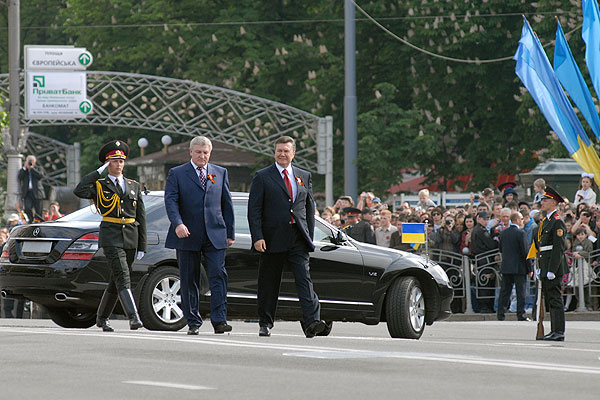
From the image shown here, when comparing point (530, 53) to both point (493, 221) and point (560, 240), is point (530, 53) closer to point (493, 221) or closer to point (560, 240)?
point (493, 221)

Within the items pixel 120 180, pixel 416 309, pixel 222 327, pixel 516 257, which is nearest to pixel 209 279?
pixel 222 327

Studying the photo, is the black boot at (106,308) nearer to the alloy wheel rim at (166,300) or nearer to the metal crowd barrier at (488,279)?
the alloy wheel rim at (166,300)

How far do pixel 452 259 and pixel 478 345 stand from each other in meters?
9.62

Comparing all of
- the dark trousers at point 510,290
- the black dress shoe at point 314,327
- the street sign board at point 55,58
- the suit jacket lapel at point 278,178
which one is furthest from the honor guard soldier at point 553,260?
the street sign board at point 55,58

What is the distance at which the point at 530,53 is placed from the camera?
25719 mm

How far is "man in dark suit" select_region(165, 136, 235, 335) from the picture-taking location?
43.8 feet

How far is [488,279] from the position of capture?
23.0 metres

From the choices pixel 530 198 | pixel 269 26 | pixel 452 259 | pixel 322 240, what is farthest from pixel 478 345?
pixel 269 26

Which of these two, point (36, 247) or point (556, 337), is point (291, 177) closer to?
point (36, 247)

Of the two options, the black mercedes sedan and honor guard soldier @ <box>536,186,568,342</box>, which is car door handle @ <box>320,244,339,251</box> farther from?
honor guard soldier @ <box>536,186,568,342</box>

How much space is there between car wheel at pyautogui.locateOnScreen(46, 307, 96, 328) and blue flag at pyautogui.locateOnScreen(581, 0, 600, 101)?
12.1 m

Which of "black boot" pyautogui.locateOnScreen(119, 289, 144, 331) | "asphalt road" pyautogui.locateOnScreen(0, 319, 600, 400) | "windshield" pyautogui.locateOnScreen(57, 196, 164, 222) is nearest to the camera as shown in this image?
"asphalt road" pyautogui.locateOnScreen(0, 319, 600, 400)

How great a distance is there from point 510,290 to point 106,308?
9.28 meters

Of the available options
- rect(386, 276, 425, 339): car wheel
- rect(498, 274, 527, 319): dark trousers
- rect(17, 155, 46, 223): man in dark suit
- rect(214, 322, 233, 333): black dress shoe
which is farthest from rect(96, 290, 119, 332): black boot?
rect(17, 155, 46, 223): man in dark suit
